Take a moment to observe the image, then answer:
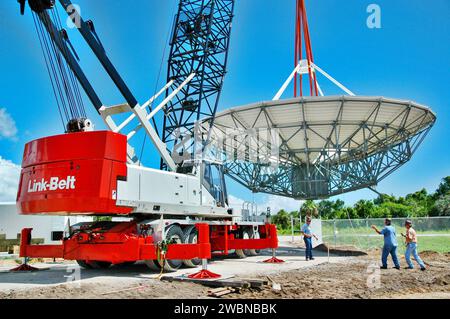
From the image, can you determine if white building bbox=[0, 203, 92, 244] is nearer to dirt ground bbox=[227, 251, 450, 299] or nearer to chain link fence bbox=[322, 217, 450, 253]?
chain link fence bbox=[322, 217, 450, 253]

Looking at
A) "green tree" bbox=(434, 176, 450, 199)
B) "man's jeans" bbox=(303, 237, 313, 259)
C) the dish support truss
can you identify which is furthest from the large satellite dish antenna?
"green tree" bbox=(434, 176, 450, 199)

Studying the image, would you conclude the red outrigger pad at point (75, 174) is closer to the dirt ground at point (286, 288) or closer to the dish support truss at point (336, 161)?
the dirt ground at point (286, 288)

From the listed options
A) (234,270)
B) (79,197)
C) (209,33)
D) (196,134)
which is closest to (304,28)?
(209,33)

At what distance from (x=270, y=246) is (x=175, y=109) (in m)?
10.3

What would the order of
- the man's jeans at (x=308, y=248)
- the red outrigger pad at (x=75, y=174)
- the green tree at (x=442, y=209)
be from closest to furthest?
1. the red outrigger pad at (x=75, y=174)
2. the man's jeans at (x=308, y=248)
3. the green tree at (x=442, y=209)

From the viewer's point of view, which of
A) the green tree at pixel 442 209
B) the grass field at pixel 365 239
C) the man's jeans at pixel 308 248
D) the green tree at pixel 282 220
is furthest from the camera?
the green tree at pixel 282 220

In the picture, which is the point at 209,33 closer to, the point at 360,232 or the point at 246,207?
the point at 246,207

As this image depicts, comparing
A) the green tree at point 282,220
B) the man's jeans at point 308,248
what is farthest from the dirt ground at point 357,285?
the green tree at point 282,220

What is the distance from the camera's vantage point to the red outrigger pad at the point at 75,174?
11242mm

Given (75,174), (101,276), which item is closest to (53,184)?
(75,174)

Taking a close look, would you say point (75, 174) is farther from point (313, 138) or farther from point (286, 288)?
point (313, 138)

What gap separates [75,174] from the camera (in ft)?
37.2

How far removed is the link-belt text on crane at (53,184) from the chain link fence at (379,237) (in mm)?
16515

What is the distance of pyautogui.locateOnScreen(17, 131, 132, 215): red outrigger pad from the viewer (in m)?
11.2
